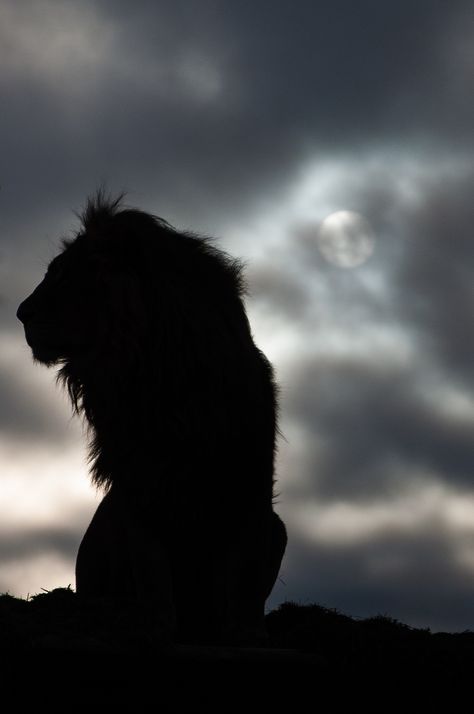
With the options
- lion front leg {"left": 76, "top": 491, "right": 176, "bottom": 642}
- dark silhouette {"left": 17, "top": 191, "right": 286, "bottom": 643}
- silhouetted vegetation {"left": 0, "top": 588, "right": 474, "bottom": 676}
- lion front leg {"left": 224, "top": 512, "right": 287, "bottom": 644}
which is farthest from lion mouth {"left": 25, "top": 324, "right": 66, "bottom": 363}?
lion front leg {"left": 224, "top": 512, "right": 287, "bottom": 644}

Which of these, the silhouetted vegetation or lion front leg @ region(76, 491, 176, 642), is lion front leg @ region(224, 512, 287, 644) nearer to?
the silhouetted vegetation

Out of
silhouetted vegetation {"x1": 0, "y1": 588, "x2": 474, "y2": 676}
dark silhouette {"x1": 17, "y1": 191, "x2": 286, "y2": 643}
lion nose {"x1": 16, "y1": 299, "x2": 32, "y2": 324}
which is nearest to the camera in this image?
silhouetted vegetation {"x1": 0, "y1": 588, "x2": 474, "y2": 676}

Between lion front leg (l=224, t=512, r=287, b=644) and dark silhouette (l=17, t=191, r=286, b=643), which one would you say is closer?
dark silhouette (l=17, t=191, r=286, b=643)

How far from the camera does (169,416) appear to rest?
6.13 metres

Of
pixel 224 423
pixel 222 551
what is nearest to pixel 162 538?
pixel 222 551

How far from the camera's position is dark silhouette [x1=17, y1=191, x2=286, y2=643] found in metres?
6.13

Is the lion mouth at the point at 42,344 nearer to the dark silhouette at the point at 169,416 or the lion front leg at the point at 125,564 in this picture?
the dark silhouette at the point at 169,416

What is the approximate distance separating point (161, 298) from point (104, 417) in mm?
767

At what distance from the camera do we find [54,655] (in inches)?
187

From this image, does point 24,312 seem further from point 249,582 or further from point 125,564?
point 249,582

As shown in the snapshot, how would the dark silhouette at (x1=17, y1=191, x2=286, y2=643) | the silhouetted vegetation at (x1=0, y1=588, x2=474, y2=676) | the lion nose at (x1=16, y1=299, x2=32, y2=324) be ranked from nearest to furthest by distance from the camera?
the silhouetted vegetation at (x1=0, y1=588, x2=474, y2=676), the dark silhouette at (x1=17, y1=191, x2=286, y2=643), the lion nose at (x1=16, y1=299, x2=32, y2=324)

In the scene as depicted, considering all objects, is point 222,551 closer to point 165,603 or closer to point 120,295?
point 165,603

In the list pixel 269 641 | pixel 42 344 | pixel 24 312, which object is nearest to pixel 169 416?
pixel 42 344

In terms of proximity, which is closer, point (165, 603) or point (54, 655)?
point (54, 655)
